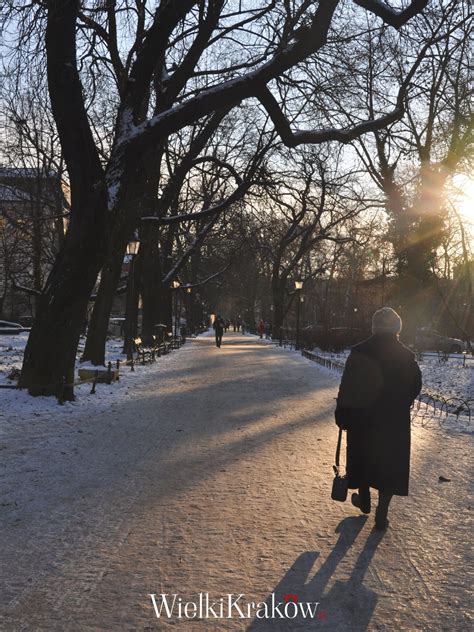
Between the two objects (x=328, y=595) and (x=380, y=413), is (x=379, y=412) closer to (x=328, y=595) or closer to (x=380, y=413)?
(x=380, y=413)

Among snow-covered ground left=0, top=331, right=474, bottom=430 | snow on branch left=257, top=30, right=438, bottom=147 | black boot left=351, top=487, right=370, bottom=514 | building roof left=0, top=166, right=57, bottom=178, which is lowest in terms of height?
snow-covered ground left=0, top=331, right=474, bottom=430

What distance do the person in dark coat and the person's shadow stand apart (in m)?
0.55

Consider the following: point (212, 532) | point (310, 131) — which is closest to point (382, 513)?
point (212, 532)

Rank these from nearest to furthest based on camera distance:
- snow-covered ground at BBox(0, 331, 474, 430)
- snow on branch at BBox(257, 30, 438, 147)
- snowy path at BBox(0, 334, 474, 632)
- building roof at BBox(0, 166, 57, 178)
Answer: snowy path at BBox(0, 334, 474, 632), snow-covered ground at BBox(0, 331, 474, 430), snow on branch at BBox(257, 30, 438, 147), building roof at BBox(0, 166, 57, 178)

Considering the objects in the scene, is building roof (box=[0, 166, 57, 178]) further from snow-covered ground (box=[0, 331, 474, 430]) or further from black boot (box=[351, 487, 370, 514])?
black boot (box=[351, 487, 370, 514])

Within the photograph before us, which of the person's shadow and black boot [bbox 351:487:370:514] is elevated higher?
black boot [bbox 351:487:370:514]

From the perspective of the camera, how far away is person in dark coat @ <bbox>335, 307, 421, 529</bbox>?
4.70 meters

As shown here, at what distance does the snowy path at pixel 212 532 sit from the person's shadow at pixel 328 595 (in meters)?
0.01

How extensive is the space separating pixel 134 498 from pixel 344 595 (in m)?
2.40

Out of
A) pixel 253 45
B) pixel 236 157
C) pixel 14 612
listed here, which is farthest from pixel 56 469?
pixel 236 157

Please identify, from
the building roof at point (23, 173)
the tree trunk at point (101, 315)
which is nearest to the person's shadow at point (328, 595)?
the tree trunk at point (101, 315)

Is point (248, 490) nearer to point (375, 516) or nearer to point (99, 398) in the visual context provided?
point (375, 516)

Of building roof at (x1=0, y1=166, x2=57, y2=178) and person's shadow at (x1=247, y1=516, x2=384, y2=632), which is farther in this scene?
building roof at (x1=0, y1=166, x2=57, y2=178)

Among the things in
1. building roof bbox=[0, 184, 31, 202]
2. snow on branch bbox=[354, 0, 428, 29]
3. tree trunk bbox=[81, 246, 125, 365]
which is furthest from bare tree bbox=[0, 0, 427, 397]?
building roof bbox=[0, 184, 31, 202]
